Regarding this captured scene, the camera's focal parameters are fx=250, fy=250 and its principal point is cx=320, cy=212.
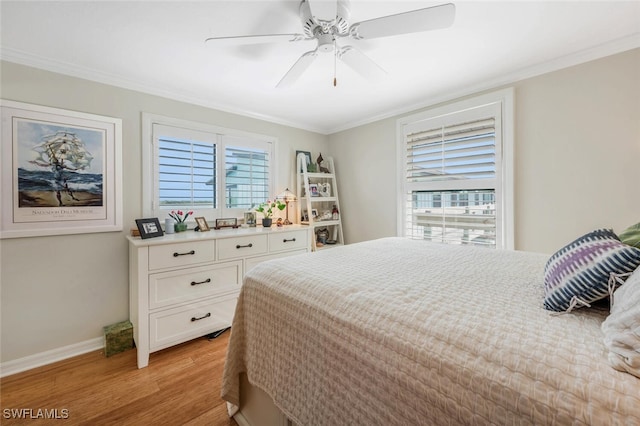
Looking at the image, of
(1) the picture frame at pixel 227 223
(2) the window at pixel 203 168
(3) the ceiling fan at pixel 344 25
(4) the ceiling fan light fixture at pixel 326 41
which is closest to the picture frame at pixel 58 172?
(2) the window at pixel 203 168

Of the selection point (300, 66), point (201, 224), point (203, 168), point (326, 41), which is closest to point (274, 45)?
point (300, 66)

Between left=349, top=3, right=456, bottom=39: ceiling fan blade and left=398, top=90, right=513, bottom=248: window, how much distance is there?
142 cm

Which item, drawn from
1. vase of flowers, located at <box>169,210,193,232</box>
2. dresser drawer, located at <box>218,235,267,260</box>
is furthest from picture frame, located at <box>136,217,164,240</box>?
dresser drawer, located at <box>218,235,267,260</box>

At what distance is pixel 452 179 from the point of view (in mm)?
2580

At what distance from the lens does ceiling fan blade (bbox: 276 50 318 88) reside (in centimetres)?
156

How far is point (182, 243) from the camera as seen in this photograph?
2025mm

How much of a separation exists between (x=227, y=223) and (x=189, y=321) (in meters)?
1.04

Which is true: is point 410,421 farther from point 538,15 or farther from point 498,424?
point 538,15

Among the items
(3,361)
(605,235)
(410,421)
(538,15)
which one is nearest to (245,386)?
(410,421)

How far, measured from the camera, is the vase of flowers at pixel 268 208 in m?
2.88

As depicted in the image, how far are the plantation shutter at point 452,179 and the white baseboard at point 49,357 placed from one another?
3.17 metres

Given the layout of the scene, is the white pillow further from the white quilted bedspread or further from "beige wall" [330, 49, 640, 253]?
"beige wall" [330, 49, 640, 253]

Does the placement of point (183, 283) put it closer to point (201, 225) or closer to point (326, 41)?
point (201, 225)

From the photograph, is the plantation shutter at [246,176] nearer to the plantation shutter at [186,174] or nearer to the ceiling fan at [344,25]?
the plantation shutter at [186,174]
